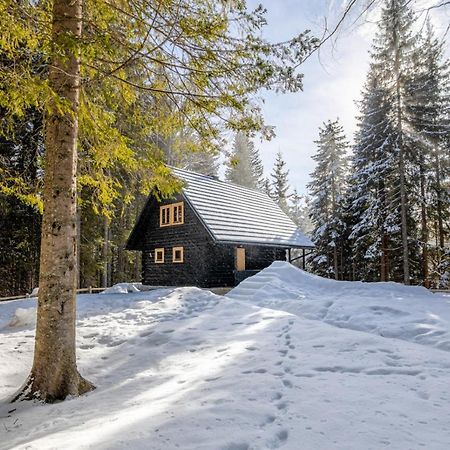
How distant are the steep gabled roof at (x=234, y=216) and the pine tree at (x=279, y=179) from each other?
23907 millimetres

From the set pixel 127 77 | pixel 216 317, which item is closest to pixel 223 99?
pixel 127 77

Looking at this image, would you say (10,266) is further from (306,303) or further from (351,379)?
(351,379)

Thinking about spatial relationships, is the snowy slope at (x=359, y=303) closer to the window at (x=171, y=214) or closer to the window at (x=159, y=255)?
the window at (x=171, y=214)

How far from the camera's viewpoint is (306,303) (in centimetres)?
981

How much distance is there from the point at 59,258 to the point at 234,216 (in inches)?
607

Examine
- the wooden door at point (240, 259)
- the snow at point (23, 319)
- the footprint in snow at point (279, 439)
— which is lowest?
the snow at point (23, 319)

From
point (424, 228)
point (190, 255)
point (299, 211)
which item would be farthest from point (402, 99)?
point (299, 211)

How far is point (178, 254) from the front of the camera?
19625 millimetres

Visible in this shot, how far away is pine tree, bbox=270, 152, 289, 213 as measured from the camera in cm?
4875

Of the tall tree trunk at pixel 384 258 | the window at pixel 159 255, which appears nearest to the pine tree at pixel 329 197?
the tall tree trunk at pixel 384 258

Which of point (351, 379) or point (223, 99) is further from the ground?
point (223, 99)

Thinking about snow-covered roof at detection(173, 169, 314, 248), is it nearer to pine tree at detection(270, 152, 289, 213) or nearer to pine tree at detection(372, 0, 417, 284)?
pine tree at detection(372, 0, 417, 284)

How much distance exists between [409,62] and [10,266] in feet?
86.2

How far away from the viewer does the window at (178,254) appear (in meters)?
19.3
